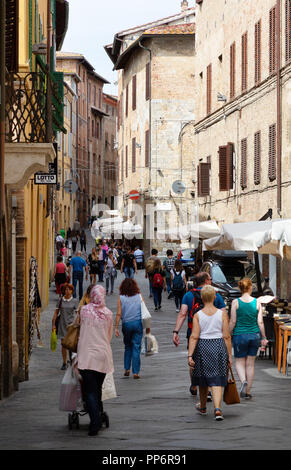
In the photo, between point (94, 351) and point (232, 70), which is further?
point (232, 70)

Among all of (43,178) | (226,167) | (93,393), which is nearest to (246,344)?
(93,393)

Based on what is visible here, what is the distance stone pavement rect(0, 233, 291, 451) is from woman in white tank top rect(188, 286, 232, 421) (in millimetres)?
437

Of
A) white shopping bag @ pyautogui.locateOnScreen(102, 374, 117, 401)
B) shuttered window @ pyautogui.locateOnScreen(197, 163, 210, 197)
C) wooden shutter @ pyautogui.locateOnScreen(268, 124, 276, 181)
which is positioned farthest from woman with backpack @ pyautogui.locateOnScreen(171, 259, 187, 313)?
white shopping bag @ pyautogui.locateOnScreen(102, 374, 117, 401)

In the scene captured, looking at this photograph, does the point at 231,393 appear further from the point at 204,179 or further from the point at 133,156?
the point at 133,156

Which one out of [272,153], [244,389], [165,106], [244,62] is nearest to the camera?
[244,389]

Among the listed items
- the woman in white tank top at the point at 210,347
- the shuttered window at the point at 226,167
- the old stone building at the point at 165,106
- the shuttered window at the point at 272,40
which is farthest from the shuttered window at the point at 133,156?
the woman in white tank top at the point at 210,347

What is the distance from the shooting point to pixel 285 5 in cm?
2738

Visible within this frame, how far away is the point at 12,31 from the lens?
1413 centimetres

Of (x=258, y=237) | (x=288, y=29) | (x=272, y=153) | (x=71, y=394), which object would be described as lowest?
(x=71, y=394)

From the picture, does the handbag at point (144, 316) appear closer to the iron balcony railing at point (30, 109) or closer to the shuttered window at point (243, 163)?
the iron balcony railing at point (30, 109)

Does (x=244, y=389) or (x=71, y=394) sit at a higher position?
(x=71, y=394)

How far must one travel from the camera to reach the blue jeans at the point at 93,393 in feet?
33.2

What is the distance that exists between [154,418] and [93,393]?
1.22 m
